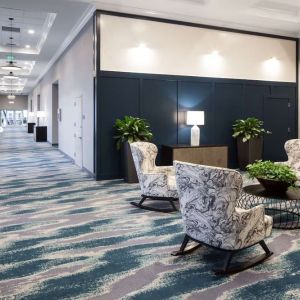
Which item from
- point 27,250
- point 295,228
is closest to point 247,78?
point 295,228

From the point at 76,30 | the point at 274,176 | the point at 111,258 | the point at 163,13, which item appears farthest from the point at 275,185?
the point at 76,30

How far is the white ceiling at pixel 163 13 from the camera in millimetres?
6793

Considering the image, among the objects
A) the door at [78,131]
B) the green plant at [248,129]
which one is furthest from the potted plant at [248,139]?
the door at [78,131]

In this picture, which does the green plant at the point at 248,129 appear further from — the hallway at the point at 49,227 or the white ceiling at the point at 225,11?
the hallway at the point at 49,227

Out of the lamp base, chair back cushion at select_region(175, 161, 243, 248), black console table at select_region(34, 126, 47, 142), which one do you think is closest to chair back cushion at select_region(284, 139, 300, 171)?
the lamp base

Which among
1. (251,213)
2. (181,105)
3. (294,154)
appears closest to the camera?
(251,213)

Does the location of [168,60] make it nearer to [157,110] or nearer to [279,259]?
[157,110]

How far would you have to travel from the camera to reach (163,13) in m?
7.32

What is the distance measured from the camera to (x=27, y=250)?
3.37 m

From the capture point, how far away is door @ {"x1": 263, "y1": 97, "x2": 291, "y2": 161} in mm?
8891

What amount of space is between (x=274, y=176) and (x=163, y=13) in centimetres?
485

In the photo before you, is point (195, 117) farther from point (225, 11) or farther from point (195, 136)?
point (225, 11)

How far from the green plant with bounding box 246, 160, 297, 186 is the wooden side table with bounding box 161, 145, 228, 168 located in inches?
115

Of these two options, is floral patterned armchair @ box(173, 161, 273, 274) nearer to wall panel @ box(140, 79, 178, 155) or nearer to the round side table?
the round side table
